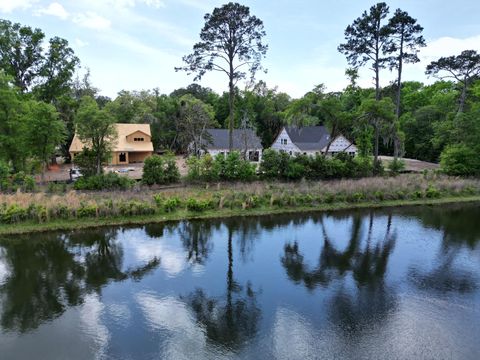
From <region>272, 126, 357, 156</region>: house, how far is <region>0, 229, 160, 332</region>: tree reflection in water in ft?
101

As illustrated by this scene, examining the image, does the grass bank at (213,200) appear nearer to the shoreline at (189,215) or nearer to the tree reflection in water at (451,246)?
the shoreline at (189,215)

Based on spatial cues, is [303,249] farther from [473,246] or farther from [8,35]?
[8,35]

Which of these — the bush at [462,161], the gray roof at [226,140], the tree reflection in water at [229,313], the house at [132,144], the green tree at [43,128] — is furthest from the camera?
the gray roof at [226,140]

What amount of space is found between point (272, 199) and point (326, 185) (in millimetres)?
4690

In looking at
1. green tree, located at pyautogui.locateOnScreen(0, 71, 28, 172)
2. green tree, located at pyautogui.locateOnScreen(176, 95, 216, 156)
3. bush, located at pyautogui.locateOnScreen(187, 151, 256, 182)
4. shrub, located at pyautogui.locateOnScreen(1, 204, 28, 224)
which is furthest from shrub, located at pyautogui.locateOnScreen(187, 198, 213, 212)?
green tree, located at pyautogui.locateOnScreen(176, 95, 216, 156)

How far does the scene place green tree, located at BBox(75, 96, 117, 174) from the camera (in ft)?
73.9

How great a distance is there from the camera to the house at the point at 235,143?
41.2 metres

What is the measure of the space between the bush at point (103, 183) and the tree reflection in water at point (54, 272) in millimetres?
5862

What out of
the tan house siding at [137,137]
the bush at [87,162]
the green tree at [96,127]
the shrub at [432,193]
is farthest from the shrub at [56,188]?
the shrub at [432,193]

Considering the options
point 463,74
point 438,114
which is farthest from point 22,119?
point 438,114

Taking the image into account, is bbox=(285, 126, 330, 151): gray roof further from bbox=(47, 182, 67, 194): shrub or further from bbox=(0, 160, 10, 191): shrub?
bbox=(0, 160, 10, 191): shrub

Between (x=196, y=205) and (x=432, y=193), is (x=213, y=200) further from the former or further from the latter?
(x=432, y=193)

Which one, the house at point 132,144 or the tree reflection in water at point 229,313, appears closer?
the tree reflection in water at point 229,313

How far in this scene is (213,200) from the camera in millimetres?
18953
